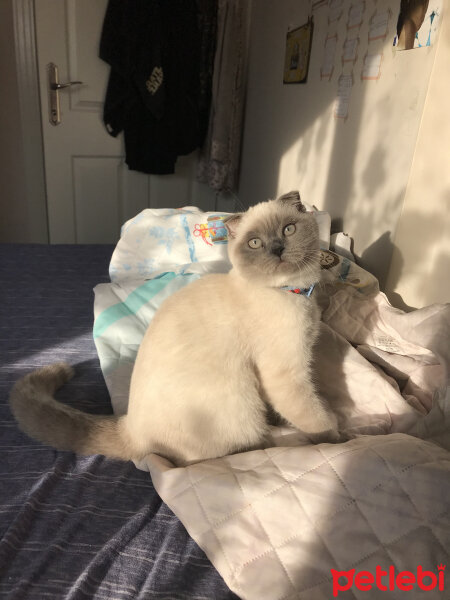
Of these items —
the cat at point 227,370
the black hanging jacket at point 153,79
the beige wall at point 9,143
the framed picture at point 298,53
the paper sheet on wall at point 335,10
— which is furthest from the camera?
the beige wall at point 9,143

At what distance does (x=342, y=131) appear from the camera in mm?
1613

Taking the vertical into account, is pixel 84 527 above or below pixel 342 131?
below

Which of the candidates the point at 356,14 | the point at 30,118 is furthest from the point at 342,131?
the point at 30,118

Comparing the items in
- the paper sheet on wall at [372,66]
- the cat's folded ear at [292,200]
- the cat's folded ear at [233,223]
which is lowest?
the cat's folded ear at [233,223]

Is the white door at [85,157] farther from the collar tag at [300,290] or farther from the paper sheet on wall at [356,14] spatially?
the collar tag at [300,290]

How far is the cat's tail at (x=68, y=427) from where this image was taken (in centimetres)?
92

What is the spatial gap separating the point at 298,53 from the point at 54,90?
5.34ft

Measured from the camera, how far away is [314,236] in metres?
0.98

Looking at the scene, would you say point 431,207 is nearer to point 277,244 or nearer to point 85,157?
point 277,244

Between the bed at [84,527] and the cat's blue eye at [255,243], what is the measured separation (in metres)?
0.52

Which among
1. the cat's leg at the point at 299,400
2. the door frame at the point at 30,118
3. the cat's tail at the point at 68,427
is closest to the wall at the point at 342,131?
the cat's leg at the point at 299,400

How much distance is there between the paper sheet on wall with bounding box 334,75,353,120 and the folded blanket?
0.75 m

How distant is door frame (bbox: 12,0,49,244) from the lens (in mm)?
2652

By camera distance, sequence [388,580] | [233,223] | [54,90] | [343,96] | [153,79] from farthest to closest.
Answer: [54,90]
[153,79]
[343,96]
[233,223]
[388,580]
